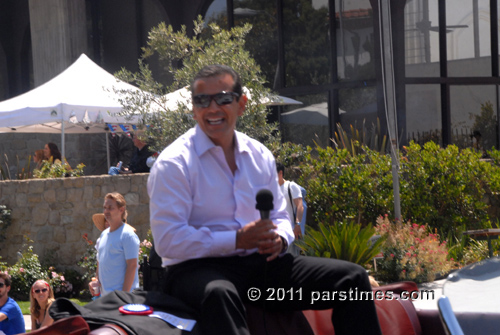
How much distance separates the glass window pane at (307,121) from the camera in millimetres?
14078

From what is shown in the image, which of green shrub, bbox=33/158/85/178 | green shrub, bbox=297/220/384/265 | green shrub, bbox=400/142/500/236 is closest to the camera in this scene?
green shrub, bbox=297/220/384/265

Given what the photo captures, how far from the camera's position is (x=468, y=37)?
552 inches

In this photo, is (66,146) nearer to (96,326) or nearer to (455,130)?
(455,130)

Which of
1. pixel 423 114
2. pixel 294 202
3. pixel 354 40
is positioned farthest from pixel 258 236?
pixel 354 40

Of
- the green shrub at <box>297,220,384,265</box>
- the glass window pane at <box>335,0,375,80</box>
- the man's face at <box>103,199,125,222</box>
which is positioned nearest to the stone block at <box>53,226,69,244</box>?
the green shrub at <box>297,220,384,265</box>

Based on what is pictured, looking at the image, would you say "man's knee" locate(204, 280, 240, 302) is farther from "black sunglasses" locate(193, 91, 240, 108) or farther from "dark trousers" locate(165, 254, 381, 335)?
"black sunglasses" locate(193, 91, 240, 108)

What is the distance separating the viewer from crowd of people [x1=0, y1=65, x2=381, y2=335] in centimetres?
256

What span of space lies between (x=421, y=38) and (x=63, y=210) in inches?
310

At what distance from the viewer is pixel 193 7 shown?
1631 cm

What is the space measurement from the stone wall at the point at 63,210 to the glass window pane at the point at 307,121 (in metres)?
4.60

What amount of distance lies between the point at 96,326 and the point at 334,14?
1243 cm

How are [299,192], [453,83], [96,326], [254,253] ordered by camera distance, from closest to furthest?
[96,326] → [254,253] → [299,192] → [453,83]

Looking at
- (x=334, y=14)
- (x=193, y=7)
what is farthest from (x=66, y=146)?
(x=334, y=14)

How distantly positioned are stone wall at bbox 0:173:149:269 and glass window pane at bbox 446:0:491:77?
7.21 meters
